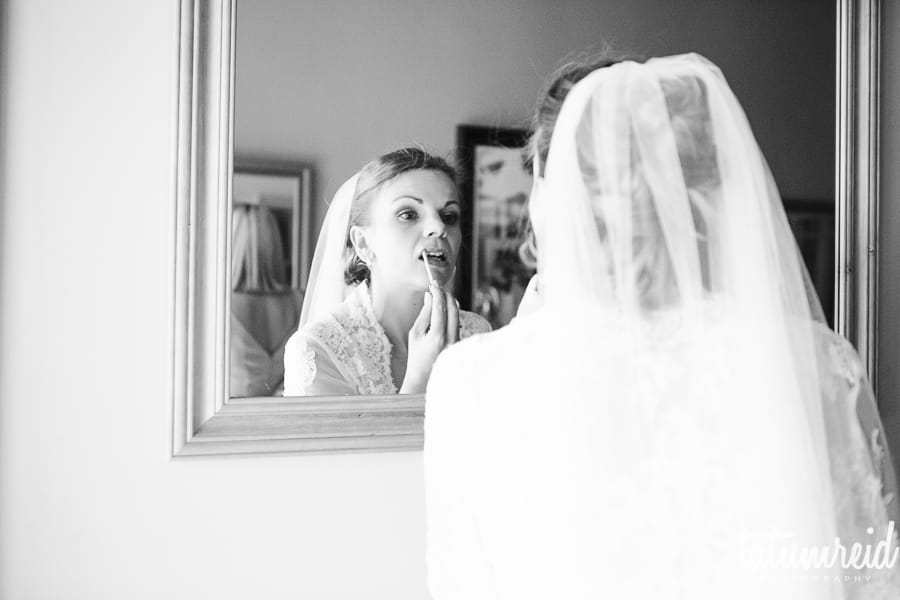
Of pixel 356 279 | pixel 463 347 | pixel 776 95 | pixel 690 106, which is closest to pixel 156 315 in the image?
pixel 356 279

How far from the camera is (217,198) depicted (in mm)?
1319

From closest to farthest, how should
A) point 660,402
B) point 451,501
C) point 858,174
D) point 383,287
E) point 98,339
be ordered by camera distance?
1. point 660,402
2. point 451,501
3. point 98,339
4. point 383,287
5. point 858,174

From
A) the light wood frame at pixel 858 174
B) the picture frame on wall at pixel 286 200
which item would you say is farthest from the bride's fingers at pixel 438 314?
the light wood frame at pixel 858 174

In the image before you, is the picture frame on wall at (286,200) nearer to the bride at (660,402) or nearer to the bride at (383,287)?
the bride at (383,287)

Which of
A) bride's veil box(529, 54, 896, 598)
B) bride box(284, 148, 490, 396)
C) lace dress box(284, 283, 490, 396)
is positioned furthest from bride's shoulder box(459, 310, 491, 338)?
bride's veil box(529, 54, 896, 598)

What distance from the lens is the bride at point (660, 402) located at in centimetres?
91

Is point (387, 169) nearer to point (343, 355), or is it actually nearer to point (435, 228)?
point (435, 228)

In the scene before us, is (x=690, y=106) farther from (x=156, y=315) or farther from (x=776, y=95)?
→ (x=156, y=315)

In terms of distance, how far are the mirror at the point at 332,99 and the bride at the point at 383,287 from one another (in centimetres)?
3

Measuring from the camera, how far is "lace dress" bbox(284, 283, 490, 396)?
1360 millimetres

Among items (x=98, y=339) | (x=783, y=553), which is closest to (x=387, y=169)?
(x=98, y=339)

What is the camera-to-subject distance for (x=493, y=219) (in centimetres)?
145

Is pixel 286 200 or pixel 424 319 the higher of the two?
pixel 286 200

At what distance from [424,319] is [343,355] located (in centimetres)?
17
